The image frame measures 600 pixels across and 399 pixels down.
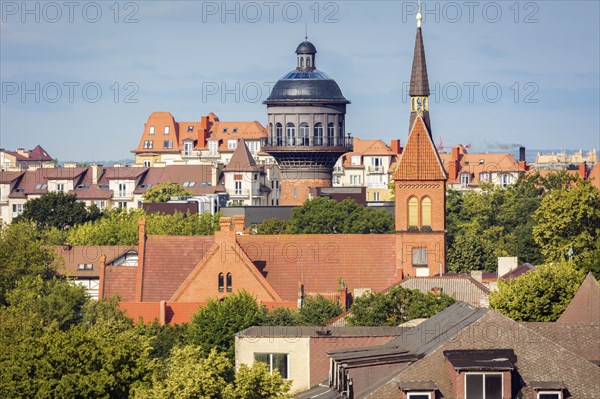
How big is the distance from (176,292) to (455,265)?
2596cm

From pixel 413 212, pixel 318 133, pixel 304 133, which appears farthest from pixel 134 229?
pixel 413 212

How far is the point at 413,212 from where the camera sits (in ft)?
334

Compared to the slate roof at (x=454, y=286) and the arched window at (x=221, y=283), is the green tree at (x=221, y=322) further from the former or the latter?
the arched window at (x=221, y=283)

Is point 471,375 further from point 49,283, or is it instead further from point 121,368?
point 49,283

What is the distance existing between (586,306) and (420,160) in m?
32.9

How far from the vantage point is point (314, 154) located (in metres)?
154

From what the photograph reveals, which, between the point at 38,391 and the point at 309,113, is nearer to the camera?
the point at 38,391

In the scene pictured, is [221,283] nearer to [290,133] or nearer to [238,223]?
[238,223]

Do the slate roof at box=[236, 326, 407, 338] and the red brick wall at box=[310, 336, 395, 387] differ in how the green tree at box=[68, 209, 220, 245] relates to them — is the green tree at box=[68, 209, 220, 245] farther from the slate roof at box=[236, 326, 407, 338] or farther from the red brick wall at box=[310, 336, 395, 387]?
the red brick wall at box=[310, 336, 395, 387]

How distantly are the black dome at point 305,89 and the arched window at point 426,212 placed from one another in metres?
51.2

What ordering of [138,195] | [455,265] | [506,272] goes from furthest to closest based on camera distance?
1. [138,195]
2. [455,265]
3. [506,272]

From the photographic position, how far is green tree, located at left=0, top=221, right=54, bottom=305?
3927 inches

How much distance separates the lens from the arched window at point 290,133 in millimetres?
152938

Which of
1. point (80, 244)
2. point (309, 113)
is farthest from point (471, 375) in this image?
point (309, 113)
